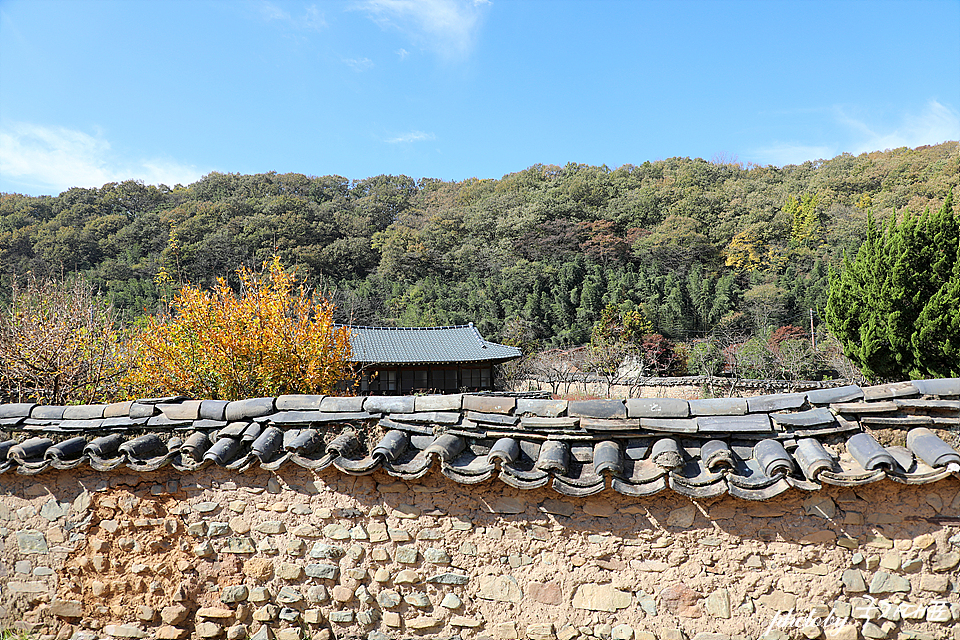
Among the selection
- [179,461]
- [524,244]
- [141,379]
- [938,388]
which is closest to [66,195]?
[524,244]

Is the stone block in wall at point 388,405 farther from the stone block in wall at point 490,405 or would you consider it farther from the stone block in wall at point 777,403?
the stone block in wall at point 777,403

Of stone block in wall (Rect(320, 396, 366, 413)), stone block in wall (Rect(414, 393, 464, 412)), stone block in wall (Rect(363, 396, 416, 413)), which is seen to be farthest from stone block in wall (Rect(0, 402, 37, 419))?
stone block in wall (Rect(414, 393, 464, 412))

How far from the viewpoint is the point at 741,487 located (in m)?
2.73

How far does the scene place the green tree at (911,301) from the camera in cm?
1080

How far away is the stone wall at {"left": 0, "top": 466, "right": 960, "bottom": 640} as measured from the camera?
9.24ft

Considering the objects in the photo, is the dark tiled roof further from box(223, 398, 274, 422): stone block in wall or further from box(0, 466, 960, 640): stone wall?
box(0, 466, 960, 640): stone wall

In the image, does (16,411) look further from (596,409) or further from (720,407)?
(720,407)

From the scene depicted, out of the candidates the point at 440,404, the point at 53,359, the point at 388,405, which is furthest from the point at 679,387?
the point at 53,359

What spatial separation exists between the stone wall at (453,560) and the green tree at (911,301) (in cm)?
1057

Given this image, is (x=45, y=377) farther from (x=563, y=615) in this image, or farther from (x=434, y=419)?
(x=563, y=615)

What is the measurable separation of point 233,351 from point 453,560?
4.52m

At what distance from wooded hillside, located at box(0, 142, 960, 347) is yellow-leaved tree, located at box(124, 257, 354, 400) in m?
22.6

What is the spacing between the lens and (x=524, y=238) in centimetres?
3988

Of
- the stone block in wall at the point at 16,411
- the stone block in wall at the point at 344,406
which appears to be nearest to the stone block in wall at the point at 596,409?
the stone block in wall at the point at 344,406
